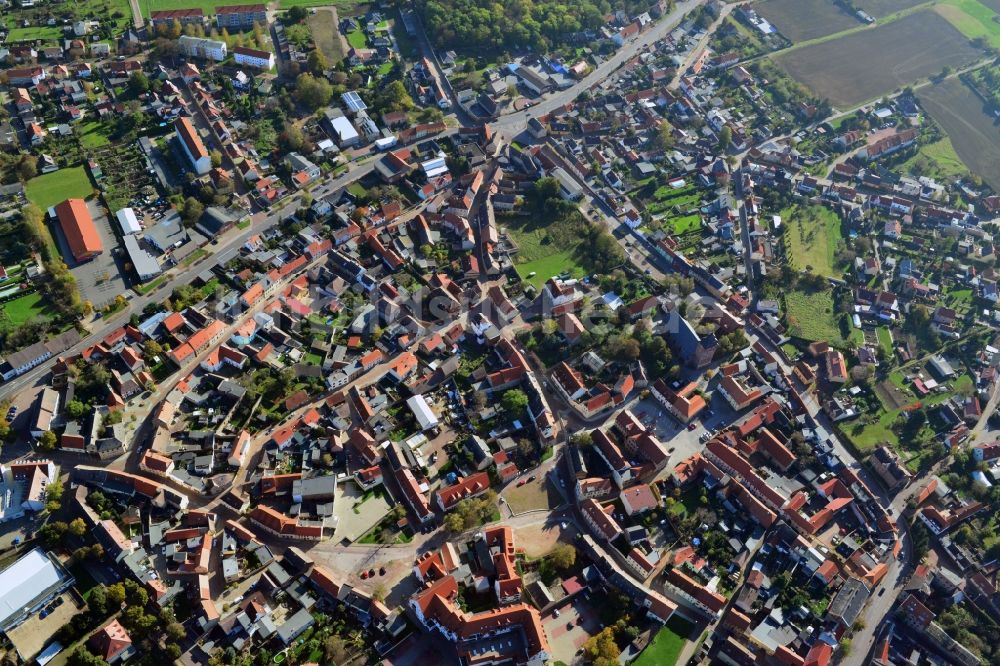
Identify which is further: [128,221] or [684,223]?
[684,223]

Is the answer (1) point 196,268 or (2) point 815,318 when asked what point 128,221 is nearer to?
(1) point 196,268

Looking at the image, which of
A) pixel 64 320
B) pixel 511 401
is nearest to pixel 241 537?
pixel 511 401

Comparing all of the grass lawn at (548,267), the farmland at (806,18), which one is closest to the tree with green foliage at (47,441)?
the grass lawn at (548,267)

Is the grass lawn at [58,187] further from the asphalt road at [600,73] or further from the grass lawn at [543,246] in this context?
the asphalt road at [600,73]

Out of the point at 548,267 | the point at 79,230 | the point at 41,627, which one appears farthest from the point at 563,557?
the point at 79,230

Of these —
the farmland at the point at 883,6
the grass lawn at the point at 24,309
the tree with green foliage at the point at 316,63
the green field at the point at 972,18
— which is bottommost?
the green field at the point at 972,18

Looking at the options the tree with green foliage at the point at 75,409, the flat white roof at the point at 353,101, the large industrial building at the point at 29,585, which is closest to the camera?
the large industrial building at the point at 29,585

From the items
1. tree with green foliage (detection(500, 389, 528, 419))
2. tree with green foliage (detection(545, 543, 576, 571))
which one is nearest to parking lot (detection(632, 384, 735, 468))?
tree with green foliage (detection(500, 389, 528, 419))
